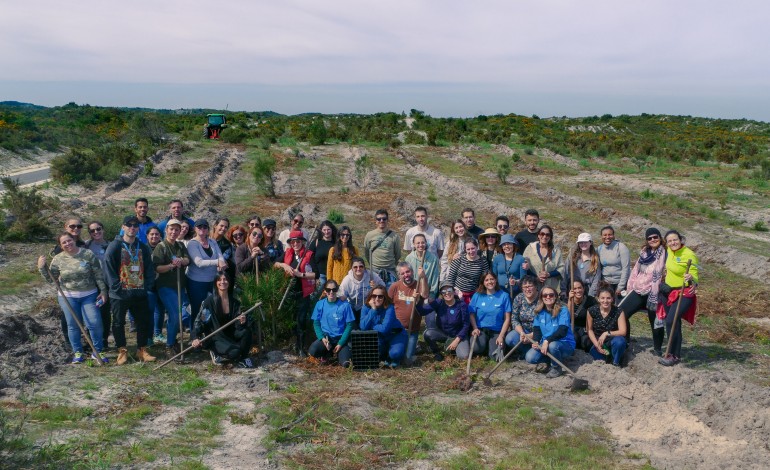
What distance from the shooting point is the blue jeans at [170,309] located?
25.7ft

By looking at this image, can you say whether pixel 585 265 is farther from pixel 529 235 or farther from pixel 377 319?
pixel 377 319

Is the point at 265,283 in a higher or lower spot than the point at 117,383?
higher

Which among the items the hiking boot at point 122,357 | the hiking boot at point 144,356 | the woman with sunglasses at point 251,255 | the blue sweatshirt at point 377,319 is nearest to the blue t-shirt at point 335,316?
the blue sweatshirt at point 377,319

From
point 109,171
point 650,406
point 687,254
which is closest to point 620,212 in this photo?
point 687,254

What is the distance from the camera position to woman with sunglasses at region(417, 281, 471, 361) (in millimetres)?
7996

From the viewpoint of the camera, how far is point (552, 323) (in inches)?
297

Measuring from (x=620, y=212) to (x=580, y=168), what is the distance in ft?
41.0

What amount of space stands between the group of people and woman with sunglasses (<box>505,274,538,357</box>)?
0.02m

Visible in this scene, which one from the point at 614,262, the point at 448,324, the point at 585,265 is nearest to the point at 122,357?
the point at 448,324

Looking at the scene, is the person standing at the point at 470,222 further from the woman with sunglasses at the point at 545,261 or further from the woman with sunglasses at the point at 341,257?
the woman with sunglasses at the point at 341,257

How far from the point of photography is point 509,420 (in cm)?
632

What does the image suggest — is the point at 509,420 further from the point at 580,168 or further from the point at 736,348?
the point at 580,168

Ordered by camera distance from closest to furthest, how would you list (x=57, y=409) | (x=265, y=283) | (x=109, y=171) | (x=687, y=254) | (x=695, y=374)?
(x=57, y=409)
(x=695, y=374)
(x=687, y=254)
(x=265, y=283)
(x=109, y=171)

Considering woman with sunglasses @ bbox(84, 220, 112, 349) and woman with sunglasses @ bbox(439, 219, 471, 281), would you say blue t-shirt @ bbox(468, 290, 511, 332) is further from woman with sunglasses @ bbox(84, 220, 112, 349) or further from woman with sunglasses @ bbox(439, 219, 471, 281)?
woman with sunglasses @ bbox(84, 220, 112, 349)
